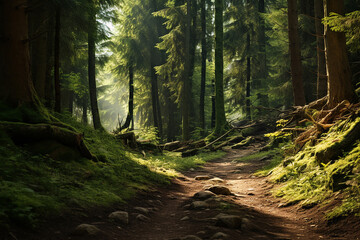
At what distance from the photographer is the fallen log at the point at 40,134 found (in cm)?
564

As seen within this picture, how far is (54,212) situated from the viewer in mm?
3900

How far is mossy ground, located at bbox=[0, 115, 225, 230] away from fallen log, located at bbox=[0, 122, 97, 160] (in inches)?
5.5

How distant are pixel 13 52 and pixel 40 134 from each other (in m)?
2.02

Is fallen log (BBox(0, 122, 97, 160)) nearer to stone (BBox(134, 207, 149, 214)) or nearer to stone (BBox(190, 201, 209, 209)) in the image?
stone (BBox(134, 207, 149, 214))

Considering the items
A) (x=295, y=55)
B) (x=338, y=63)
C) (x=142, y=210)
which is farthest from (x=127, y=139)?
(x=338, y=63)

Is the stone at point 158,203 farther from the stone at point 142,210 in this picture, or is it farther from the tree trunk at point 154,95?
the tree trunk at point 154,95

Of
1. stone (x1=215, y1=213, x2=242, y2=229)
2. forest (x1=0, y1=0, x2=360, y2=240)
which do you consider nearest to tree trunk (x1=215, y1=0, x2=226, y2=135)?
forest (x1=0, y1=0, x2=360, y2=240)

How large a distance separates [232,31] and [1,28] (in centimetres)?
2524

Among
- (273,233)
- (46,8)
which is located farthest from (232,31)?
(273,233)

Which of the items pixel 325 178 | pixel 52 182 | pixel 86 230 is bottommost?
pixel 86 230

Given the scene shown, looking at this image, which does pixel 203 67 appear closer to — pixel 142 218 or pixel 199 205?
pixel 199 205

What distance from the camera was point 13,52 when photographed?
6.28 meters

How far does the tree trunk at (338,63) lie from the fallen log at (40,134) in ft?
22.6

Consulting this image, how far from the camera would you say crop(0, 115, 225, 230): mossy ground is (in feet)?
11.7
